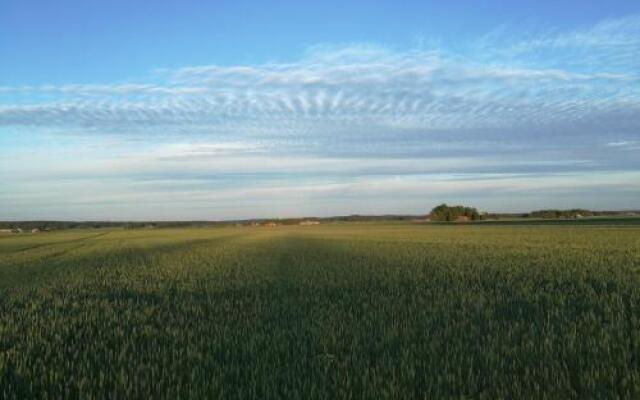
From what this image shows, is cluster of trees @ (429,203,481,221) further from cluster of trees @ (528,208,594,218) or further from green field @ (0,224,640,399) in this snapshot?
green field @ (0,224,640,399)

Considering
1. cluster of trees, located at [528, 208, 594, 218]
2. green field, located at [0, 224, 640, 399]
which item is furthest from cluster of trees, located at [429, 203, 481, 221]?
green field, located at [0, 224, 640, 399]

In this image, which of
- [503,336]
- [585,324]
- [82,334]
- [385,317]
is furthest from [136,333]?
[585,324]

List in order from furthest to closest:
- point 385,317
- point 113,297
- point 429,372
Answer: point 113,297
point 385,317
point 429,372

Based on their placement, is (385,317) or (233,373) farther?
(385,317)

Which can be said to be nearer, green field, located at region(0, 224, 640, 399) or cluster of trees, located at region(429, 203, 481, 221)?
green field, located at region(0, 224, 640, 399)

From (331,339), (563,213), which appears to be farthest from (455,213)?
(331,339)

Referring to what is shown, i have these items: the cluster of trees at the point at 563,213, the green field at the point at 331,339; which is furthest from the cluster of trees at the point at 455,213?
the green field at the point at 331,339

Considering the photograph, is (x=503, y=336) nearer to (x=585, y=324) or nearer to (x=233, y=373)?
(x=585, y=324)

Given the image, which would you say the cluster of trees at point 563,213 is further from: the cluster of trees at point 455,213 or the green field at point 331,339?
the green field at point 331,339

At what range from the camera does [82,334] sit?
26.8ft

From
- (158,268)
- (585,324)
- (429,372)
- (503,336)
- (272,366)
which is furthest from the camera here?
(158,268)

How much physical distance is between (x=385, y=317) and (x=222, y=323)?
251 cm

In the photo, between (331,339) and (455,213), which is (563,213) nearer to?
(455,213)

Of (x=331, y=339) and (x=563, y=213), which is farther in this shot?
(x=563, y=213)
